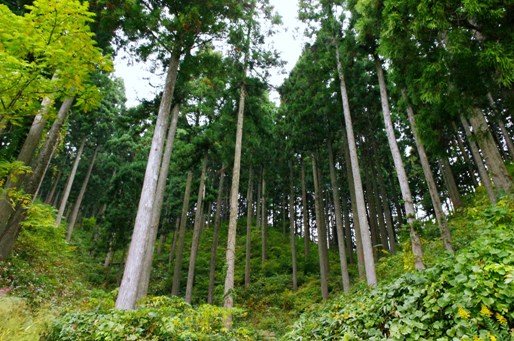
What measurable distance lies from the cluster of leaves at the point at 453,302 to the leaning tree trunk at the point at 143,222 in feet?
14.5

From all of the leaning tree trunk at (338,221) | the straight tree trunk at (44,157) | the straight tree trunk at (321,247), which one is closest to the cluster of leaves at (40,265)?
the straight tree trunk at (44,157)

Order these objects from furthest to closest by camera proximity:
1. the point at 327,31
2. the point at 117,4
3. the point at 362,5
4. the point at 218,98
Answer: the point at 218,98 < the point at 327,31 < the point at 362,5 < the point at 117,4

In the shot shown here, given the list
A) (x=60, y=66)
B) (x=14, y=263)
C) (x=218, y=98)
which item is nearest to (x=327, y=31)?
(x=218, y=98)

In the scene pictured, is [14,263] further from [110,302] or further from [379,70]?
[379,70]

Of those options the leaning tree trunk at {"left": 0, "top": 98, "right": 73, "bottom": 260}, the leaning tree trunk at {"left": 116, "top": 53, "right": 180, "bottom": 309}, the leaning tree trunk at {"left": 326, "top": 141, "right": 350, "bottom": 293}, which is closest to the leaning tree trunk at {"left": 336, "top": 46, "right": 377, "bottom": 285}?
the leaning tree trunk at {"left": 326, "top": 141, "right": 350, "bottom": 293}

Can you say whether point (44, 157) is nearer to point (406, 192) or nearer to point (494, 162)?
point (406, 192)

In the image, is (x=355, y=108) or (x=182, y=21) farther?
(x=355, y=108)

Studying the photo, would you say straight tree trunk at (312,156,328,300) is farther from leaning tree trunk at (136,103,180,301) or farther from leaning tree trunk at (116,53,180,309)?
leaning tree trunk at (116,53,180,309)

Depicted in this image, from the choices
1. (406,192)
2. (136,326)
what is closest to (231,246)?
(136,326)

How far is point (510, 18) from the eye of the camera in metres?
4.98

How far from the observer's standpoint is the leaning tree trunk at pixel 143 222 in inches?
256

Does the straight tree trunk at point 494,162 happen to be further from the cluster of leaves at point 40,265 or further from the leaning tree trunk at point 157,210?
the leaning tree trunk at point 157,210

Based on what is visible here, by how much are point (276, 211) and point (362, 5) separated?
2637 centimetres

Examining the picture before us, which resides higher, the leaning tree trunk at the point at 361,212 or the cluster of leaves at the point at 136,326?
the leaning tree trunk at the point at 361,212
